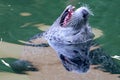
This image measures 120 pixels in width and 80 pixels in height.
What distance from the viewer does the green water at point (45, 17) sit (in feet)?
18.3

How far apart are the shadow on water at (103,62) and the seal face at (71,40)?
0.12 metres

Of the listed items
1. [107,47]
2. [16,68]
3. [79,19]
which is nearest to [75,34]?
[79,19]

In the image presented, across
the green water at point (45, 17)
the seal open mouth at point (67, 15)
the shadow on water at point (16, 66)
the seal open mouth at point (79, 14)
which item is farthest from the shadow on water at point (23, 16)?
the seal open mouth at point (79, 14)

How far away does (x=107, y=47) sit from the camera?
5484mm

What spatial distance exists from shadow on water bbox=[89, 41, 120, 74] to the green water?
546mm

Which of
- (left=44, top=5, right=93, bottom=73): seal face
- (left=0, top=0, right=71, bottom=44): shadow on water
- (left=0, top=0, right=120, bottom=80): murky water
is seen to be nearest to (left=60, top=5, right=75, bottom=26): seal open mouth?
(left=44, top=5, right=93, bottom=73): seal face

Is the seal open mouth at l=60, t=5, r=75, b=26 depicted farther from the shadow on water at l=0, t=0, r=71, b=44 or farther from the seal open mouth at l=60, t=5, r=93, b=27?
the shadow on water at l=0, t=0, r=71, b=44

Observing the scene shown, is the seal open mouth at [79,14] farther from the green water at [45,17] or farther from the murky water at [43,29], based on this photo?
the green water at [45,17]

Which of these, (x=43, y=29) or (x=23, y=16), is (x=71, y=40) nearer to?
(x=43, y=29)

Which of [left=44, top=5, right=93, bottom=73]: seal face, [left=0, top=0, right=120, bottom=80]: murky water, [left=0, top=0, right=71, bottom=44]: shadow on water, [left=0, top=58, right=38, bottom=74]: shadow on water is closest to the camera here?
[left=44, top=5, right=93, bottom=73]: seal face

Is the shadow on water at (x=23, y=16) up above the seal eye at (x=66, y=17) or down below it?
above

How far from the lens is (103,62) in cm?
466

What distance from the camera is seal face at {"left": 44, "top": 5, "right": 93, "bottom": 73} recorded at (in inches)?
165

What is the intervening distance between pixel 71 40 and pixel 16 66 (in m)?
0.71
